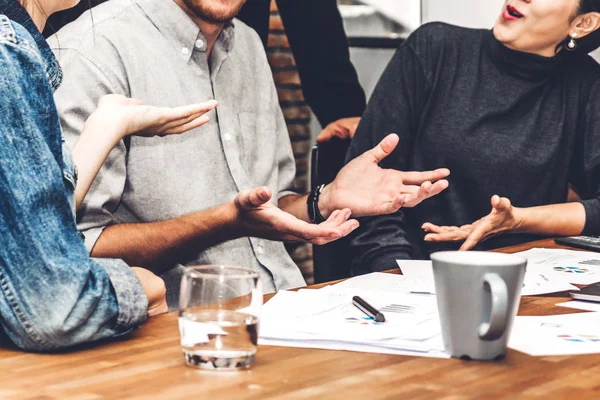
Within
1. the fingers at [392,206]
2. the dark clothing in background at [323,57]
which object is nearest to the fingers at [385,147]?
the fingers at [392,206]

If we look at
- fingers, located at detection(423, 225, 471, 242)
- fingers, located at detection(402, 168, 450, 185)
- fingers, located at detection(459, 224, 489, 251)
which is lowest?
fingers, located at detection(423, 225, 471, 242)

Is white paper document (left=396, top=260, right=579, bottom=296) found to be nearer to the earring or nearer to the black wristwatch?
the black wristwatch

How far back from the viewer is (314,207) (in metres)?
2.01

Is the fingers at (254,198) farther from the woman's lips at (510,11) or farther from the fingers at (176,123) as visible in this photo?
the woman's lips at (510,11)

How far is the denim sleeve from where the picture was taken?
3.17 ft

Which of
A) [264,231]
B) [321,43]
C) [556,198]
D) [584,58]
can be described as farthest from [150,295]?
[321,43]

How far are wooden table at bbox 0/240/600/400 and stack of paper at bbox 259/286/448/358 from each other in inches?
1.0

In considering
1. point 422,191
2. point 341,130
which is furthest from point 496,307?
point 341,130

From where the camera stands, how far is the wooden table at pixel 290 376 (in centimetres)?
88

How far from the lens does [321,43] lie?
318cm

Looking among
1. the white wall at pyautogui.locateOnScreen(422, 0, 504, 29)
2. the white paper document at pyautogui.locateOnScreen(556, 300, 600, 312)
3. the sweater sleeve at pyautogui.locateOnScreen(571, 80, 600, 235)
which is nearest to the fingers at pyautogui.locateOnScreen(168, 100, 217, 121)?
the white paper document at pyautogui.locateOnScreen(556, 300, 600, 312)

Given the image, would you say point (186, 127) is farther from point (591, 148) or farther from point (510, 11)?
point (591, 148)

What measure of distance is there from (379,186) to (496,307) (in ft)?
3.03

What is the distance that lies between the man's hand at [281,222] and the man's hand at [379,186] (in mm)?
204
